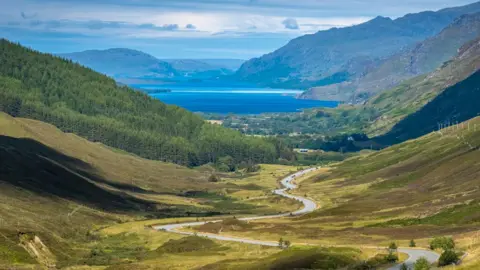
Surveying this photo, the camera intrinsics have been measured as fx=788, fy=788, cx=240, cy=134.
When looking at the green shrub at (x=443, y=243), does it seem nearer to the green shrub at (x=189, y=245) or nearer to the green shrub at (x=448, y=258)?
the green shrub at (x=448, y=258)

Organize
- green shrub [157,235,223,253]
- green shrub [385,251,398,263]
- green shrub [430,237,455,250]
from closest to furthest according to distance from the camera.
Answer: green shrub [385,251,398,263] < green shrub [430,237,455,250] < green shrub [157,235,223,253]

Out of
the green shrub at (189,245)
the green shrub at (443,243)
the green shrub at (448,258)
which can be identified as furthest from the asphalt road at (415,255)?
the green shrub at (189,245)

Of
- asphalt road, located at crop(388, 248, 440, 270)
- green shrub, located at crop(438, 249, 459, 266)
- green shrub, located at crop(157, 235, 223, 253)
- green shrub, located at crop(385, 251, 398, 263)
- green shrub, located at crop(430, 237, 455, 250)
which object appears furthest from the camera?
green shrub, located at crop(157, 235, 223, 253)

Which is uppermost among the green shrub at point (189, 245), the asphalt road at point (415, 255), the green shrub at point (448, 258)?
the green shrub at point (448, 258)

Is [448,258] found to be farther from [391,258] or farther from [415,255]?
[415,255]

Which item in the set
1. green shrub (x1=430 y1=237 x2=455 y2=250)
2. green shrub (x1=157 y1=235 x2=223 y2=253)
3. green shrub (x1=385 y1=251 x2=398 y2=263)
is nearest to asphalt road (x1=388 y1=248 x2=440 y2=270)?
green shrub (x1=430 y1=237 x2=455 y2=250)

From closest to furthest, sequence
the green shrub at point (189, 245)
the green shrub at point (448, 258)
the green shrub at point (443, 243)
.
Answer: the green shrub at point (448, 258)
the green shrub at point (443, 243)
the green shrub at point (189, 245)

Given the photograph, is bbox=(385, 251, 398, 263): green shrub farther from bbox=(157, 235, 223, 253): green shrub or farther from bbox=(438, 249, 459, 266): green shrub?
bbox=(157, 235, 223, 253): green shrub

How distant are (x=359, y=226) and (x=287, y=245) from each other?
43036mm

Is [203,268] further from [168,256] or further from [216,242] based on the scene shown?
[216,242]

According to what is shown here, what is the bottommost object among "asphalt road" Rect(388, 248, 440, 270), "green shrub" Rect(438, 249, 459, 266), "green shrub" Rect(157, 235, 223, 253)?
"green shrub" Rect(157, 235, 223, 253)

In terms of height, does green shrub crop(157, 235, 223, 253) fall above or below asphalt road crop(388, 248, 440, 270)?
below

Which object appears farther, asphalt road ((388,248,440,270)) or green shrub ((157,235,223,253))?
green shrub ((157,235,223,253))

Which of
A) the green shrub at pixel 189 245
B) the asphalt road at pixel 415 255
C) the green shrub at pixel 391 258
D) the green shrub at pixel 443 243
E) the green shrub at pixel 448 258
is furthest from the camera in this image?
the green shrub at pixel 189 245
